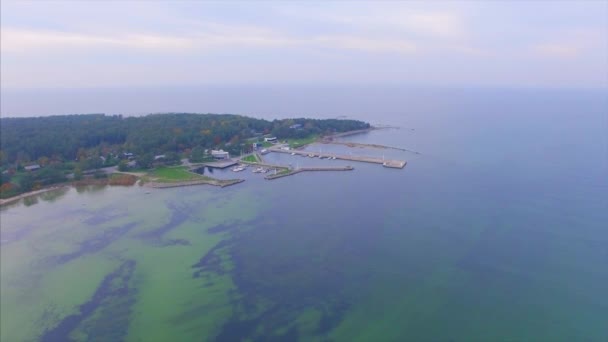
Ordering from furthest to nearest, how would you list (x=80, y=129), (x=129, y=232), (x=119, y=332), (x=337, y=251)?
(x=80, y=129) < (x=129, y=232) < (x=337, y=251) < (x=119, y=332)

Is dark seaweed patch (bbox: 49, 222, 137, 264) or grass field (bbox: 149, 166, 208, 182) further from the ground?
grass field (bbox: 149, 166, 208, 182)

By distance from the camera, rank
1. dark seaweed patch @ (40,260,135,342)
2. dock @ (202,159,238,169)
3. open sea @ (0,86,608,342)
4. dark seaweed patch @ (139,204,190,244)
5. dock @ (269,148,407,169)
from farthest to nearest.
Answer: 1. dock @ (202,159,238,169)
2. dock @ (269,148,407,169)
3. dark seaweed patch @ (139,204,190,244)
4. open sea @ (0,86,608,342)
5. dark seaweed patch @ (40,260,135,342)

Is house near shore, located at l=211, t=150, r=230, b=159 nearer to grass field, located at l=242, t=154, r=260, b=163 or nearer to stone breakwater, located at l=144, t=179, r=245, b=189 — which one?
grass field, located at l=242, t=154, r=260, b=163

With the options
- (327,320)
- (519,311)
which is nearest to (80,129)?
(327,320)

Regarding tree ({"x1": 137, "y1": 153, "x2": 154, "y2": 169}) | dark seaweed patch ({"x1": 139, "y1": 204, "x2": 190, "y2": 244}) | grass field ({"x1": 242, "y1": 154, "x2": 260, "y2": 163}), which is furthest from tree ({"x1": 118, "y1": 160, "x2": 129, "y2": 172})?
grass field ({"x1": 242, "y1": 154, "x2": 260, "y2": 163})

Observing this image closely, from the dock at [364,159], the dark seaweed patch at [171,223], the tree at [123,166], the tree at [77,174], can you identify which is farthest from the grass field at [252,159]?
the tree at [77,174]

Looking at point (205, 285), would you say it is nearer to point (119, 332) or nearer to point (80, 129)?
point (119, 332)

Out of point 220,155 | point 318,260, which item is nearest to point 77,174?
point 220,155
